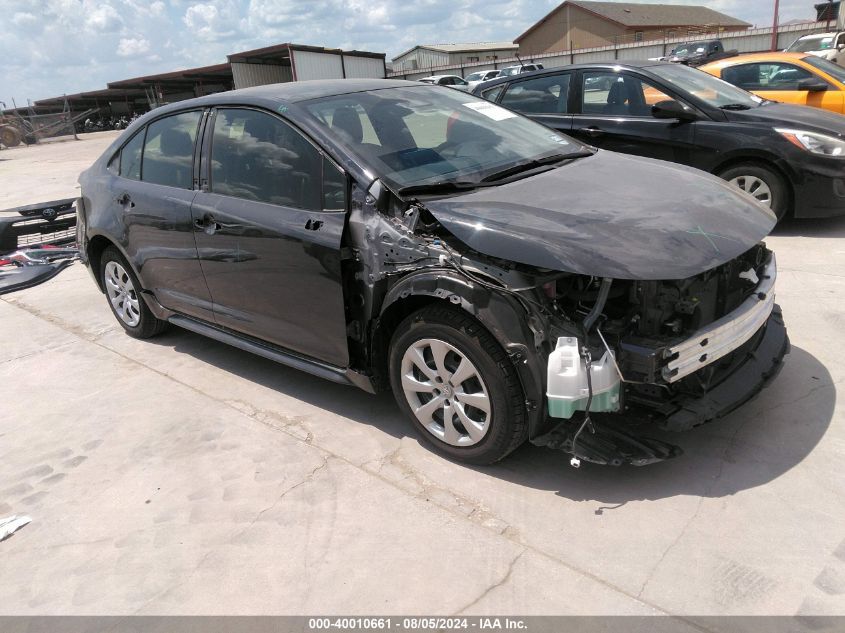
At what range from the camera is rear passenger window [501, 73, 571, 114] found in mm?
6950

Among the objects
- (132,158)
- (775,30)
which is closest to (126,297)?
(132,158)

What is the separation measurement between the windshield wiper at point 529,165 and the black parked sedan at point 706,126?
113 inches

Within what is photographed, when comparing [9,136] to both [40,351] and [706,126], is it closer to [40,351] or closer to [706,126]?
[40,351]

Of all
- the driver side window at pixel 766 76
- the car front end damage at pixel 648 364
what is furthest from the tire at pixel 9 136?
the car front end damage at pixel 648 364

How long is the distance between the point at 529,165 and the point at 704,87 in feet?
13.3

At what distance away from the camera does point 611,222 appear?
2.76 m

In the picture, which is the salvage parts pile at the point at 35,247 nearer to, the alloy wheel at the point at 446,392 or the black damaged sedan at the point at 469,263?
the black damaged sedan at the point at 469,263

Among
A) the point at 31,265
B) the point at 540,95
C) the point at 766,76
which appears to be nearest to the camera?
the point at 540,95

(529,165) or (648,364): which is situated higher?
(529,165)

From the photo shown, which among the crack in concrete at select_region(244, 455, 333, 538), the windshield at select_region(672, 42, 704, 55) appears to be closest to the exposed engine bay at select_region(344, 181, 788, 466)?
the crack in concrete at select_region(244, 455, 333, 538)

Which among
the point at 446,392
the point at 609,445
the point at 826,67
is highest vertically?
the point at 826,67

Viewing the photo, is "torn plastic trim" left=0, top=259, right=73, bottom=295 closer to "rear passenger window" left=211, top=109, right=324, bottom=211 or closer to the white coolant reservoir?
"rear passenger window" left=211, top=109, right=324, bottom=211

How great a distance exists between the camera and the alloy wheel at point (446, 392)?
289 cm

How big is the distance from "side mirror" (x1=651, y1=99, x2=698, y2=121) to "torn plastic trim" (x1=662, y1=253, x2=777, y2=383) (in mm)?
3557
